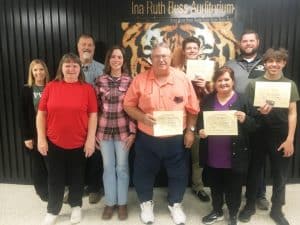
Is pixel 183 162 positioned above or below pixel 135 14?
below

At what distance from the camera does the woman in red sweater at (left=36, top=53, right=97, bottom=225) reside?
258 centimetres

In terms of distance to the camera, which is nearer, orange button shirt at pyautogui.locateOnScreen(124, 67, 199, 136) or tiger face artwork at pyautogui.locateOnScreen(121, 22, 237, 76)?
orange button shirt at pyautogui.locateOnScreen(124, 67, 199, 136)

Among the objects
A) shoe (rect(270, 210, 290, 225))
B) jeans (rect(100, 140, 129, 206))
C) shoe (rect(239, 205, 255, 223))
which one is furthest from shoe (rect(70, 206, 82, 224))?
shoe (rect(270, 210, 290, 225))

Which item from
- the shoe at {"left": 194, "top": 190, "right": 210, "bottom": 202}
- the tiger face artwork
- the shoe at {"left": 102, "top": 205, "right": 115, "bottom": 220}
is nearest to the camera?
the shoe at {"left": 102, "top": 205, "right": 115, "bottom": 220}

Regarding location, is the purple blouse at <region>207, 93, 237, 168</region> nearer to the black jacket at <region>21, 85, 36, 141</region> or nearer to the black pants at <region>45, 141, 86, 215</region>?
the black pants at <region>45, 141, 86, 215</region>

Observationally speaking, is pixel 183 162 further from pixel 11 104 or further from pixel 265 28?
pixel 11 104

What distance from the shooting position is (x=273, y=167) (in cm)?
273

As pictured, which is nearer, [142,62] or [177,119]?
[177,119]

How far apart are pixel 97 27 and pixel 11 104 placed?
A: 50.7 inches

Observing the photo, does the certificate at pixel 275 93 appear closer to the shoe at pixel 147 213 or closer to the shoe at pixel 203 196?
the shoe at pixel 203 196

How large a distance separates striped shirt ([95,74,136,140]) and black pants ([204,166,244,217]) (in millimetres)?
771

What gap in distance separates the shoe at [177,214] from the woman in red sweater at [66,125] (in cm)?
85

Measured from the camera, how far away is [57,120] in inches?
102

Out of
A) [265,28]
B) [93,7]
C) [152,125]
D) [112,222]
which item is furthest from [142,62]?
[112,222]
